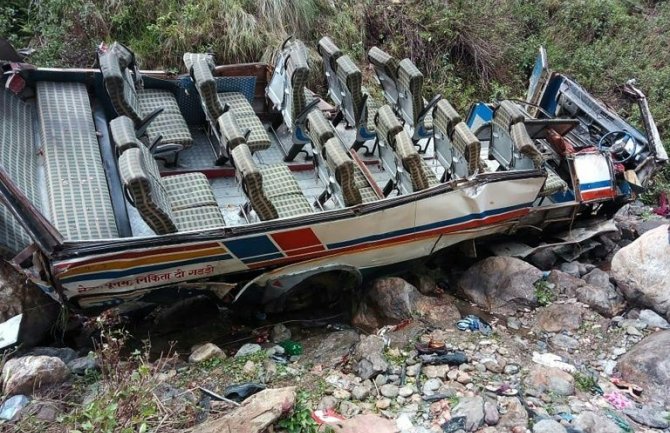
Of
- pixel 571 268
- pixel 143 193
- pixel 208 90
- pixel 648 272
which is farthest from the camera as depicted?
pixel 571 268

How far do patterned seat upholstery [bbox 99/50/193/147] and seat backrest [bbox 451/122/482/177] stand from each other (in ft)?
8.42

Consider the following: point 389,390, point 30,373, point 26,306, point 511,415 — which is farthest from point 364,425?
point 26,306

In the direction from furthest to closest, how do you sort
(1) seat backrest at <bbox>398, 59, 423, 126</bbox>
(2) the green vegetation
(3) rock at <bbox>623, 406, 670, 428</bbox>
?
(2) the green vegetation < (1) seat backrest at <bbox>398, 59, 423, 126</bbox> < (3) rock at <bbox>623, 406, 670, 428</bbox>

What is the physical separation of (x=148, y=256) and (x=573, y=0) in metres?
10.5

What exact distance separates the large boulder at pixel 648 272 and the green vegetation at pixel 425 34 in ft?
11.2

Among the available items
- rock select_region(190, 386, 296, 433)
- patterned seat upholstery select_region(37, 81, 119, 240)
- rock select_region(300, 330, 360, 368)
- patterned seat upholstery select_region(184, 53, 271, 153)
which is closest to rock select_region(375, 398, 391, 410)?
rock select_region(300, 330, 360, 368)

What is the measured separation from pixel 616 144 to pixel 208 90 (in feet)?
15.5

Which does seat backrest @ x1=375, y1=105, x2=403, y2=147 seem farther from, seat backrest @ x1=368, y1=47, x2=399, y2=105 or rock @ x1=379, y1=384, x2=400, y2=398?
rock @ x1=379, y1=384, x2=400, y2=398

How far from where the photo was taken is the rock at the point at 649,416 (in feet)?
13.9

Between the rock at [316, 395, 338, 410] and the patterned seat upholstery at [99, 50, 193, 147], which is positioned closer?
the rock at [316, 395, 338, 410]

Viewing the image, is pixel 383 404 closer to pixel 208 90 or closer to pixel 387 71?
pixel 208 90

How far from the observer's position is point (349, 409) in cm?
412

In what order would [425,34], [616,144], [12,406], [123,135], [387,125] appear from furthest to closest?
[425,34] < [616,144] < [387,125] < [123,135] < [12,406]

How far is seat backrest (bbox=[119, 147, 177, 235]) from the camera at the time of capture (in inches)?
152
